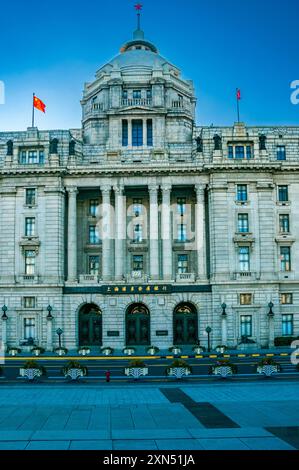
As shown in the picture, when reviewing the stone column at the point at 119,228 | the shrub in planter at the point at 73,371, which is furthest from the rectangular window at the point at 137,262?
the shrub in planter at the point at 73,371

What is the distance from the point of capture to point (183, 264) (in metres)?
66.5

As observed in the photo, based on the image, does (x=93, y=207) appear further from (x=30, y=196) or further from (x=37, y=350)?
(x=37, y=350)

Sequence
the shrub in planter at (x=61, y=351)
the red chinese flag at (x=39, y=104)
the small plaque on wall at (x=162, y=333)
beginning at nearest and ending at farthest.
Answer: the shrub in planter at (x=61, y=351)
the small plaque on wall at (x=162, y=333)
the red chinese flag at (x=39, y=104)

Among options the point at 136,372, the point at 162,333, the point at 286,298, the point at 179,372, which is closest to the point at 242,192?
the point at 286,298

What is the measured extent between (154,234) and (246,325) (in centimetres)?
1425

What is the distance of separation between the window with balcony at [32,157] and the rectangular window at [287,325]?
32.7 m

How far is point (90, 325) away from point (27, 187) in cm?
1715

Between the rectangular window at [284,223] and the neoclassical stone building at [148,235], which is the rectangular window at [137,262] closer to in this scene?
the neoclassical stone building at [148,235]

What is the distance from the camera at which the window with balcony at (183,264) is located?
66.4 meters

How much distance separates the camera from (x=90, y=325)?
2530 inches

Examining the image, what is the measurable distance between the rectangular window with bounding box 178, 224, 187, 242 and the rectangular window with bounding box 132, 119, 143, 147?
35.8ft

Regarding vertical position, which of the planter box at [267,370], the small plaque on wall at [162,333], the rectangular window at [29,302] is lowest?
the planter box at [267,370]

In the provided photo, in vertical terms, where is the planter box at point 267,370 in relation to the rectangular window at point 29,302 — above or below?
below
